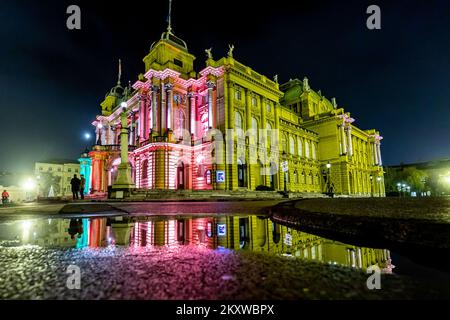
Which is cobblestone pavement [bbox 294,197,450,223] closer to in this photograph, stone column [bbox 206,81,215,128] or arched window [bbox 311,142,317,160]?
stone column [bbox 206,81,215,128]

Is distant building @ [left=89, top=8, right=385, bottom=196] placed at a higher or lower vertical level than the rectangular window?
lower

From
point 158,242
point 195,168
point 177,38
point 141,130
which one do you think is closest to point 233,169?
point 195,168

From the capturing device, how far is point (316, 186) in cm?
4569

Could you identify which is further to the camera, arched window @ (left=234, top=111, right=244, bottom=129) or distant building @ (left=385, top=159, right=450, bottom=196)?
distant building @ (left=385, top=159, right=450, bottom=196)

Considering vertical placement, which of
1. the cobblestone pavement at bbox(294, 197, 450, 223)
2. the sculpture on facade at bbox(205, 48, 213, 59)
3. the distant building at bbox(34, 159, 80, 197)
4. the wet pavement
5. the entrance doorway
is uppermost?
the sculpture on facade at bbox(205, 48, 213, 59)

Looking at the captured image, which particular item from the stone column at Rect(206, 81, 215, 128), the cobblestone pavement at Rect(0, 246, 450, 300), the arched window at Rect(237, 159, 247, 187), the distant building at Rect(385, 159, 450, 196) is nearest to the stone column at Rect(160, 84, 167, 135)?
the stone column at Rect(206, 81, 215, 128)

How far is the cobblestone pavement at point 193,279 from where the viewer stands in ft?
3.41

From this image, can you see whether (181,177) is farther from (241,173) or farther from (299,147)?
(299,147)

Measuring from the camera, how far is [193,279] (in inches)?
50.4

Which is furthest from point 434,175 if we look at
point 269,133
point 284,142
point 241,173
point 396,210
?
point 396,210

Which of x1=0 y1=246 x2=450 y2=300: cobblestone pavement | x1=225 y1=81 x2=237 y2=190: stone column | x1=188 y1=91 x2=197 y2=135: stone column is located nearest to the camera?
x1=0 y1=246 x2=450 y2=300: cobblestone pavement

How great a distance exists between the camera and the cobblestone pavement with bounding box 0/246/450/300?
3.41 ft

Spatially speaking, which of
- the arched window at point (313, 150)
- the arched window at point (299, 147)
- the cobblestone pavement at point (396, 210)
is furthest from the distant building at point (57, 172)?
the cobblestone pavement at point (396, 210)

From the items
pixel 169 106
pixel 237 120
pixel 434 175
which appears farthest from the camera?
pixel 434 175
